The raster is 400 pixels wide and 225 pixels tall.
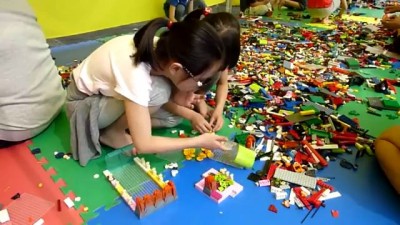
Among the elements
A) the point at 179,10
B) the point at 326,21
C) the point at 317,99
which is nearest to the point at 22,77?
the point at 317,99

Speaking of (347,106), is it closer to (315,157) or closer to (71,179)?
(315,157)

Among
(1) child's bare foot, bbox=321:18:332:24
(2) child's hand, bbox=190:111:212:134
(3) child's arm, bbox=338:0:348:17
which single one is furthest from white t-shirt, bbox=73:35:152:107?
(3) child's arm, bbox=338:0:348:17

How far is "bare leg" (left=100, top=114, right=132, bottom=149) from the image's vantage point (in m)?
1.13

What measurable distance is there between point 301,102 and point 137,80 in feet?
2.69

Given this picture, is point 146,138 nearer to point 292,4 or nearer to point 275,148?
point 275,148

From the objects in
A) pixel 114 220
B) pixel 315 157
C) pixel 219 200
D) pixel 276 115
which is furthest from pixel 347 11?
pixel 114 220

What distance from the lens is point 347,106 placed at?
146 centimetres

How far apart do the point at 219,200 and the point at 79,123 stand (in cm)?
50

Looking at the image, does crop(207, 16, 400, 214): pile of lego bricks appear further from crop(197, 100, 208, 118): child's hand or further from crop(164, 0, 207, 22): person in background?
crop(164, 0, 207, 22): person in background

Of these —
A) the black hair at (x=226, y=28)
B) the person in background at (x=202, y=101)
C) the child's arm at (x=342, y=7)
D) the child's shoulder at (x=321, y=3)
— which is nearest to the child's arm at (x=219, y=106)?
the person in background at (x=202, y=101)

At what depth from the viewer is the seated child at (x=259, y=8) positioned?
292cm

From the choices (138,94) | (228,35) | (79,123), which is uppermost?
(228,35)

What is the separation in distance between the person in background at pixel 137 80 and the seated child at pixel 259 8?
2.15m

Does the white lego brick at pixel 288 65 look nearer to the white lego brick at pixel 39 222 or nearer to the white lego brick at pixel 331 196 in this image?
the white lego brick at pixel 331 196
